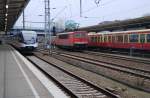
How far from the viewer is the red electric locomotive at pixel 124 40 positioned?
3484 centimetres

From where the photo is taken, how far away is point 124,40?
40531 millimetres

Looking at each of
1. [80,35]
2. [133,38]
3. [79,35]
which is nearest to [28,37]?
[79,35]

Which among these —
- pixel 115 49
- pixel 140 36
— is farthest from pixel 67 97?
pixel 115 49

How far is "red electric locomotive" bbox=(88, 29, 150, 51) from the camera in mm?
34844

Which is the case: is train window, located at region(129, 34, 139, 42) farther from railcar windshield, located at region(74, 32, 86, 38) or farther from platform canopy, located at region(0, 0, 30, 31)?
platform canopy, located at region(0, 0, 30, 31)

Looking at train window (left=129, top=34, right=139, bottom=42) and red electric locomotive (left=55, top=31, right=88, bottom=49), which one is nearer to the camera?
train window (left=129, top=34, right=139, bottom=42)

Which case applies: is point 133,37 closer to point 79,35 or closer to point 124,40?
point 124,40

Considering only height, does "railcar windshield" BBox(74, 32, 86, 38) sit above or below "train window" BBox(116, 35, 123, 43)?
above

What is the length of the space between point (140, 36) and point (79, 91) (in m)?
22.2

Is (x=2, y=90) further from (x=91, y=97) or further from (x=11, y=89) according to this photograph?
(x=91, y=97)

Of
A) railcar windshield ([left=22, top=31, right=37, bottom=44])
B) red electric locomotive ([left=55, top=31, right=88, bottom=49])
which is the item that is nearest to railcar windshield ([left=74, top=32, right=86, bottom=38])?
red electric locomotive ([left=55, top=31, right=88, bottom=49])

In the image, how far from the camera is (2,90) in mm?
13383

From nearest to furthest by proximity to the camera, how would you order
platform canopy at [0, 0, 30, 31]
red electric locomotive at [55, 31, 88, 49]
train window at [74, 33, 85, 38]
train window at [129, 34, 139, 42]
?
train window at [129, 34, 139, 42] → platform canopy at [0, 0, 30, 31] → red electric locomotive at [55, 31, 88, 49] → train window at [74, 33, 85, 38]

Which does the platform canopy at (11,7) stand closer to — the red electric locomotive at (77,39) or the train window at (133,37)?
the red electric locomotive at (77,39)
